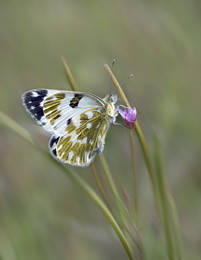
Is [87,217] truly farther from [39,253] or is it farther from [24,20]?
[24,20]

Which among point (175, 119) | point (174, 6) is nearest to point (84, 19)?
point (174, 6)

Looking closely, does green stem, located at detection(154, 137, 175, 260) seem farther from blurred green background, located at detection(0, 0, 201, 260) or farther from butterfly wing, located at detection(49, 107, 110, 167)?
blurred green background, located at detection(0, 0, 201, 260)

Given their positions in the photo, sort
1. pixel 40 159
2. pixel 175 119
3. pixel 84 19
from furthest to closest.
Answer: pixel 84 19 < pixel 40 159 < pixel 175 119

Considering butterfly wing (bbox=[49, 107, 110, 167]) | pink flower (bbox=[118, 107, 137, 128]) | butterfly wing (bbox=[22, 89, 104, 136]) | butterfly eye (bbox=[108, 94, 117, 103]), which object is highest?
butterfly wing (bbox=[22, 89, 104, 136])

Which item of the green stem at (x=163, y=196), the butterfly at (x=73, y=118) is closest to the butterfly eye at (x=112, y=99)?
the butterfly at (x=73, y=118)

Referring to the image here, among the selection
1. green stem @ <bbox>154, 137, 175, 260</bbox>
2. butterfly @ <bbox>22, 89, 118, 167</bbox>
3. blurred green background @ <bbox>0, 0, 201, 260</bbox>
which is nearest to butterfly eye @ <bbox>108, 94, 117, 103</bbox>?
butterfly @ <bbox>22, 89, 118, 167</bbox>

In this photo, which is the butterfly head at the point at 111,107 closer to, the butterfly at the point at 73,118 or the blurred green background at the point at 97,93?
the butterfly at the point at 73,118

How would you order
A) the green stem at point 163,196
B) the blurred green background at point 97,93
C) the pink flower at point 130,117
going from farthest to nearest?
the blurred green background at point 97,93, the pink flower at point 130,117, the green stem at point 163,196
